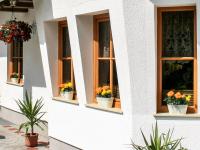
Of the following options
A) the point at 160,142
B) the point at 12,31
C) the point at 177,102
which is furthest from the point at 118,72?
the point at 12,31

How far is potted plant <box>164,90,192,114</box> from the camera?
715 centimetres

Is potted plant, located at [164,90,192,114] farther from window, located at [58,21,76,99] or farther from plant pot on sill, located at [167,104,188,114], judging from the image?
window, located at [58,21,76,99]

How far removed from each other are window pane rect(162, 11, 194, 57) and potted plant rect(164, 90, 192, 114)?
719 millimetres

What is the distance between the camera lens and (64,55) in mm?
10352

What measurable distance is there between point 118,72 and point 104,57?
3.53ft

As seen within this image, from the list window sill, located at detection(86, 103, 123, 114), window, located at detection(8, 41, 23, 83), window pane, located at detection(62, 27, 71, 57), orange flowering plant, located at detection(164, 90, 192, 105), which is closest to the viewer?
Result: orange flowering plant, located at detection(164, 90, 192, 105)

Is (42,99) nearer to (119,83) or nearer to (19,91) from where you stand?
(19,91)

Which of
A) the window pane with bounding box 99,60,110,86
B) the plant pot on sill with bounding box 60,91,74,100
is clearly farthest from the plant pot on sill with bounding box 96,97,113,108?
the plant pot on sill with bounding box 60,91,74,100

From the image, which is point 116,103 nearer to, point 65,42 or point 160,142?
point 160,142

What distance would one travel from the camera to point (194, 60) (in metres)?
7.21

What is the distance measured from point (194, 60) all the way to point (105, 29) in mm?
2088

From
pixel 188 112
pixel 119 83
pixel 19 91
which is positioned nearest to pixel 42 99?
pixel 19 91


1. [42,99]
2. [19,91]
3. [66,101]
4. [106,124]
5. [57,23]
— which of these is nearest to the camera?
[106,124]

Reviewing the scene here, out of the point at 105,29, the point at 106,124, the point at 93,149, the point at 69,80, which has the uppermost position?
the point at 105,29
